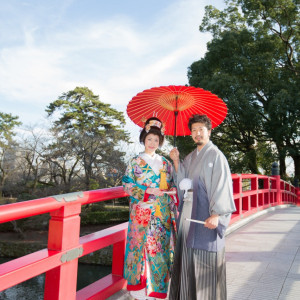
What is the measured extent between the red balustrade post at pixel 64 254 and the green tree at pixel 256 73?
1199 cm

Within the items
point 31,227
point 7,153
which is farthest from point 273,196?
point 7,153

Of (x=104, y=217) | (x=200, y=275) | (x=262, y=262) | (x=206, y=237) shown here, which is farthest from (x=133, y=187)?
(x=104, y=217)

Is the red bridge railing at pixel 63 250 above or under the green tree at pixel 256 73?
under

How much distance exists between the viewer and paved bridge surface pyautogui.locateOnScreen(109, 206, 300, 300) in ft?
7.79

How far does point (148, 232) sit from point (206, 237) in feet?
1.40

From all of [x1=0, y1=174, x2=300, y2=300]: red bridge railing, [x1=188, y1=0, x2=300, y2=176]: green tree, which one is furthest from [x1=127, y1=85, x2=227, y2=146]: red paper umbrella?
[x1=188, y1=0, x2=300, y2=176]: green tree

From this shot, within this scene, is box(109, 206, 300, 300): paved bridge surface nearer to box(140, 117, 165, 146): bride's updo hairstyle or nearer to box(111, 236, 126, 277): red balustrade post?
box(111, 236, 126, 277): red balustrade post

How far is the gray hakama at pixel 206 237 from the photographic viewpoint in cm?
182

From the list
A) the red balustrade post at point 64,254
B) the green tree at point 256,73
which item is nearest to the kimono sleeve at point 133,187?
the red balustrade post at point 64,254

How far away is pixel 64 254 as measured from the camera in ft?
5.23

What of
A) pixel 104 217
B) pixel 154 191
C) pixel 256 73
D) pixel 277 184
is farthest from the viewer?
pixel 104 217

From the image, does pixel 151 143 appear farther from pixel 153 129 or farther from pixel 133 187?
pixel 133 187

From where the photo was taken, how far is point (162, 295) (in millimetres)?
2031

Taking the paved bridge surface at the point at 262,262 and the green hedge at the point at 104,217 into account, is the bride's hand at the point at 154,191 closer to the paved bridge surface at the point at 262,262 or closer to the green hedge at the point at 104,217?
the paved bridge surface at the point at 262,262
